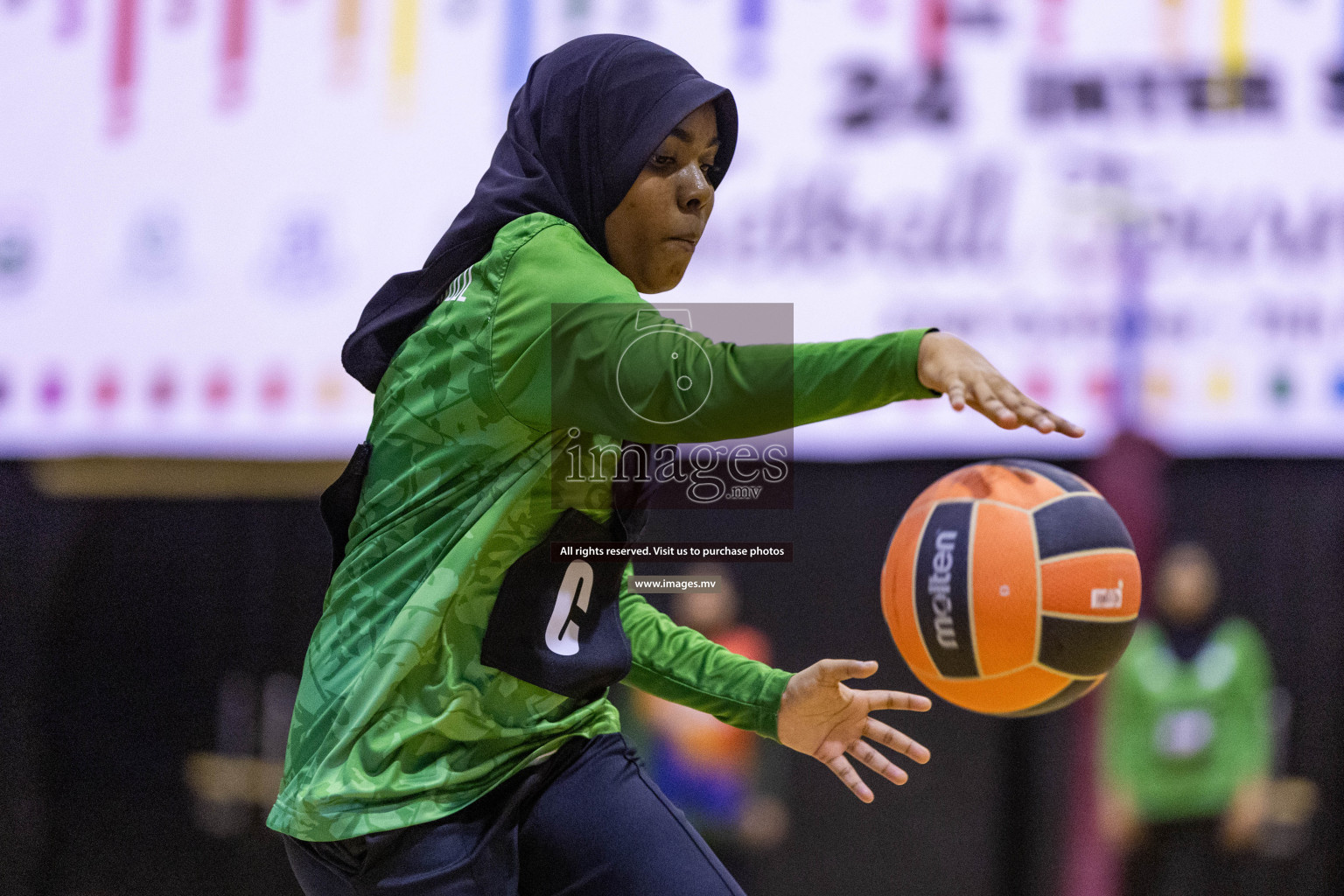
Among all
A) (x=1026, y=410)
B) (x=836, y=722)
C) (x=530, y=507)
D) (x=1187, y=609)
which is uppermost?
(x=1026, y=410)

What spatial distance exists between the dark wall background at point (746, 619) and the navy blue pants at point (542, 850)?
2.56 metres

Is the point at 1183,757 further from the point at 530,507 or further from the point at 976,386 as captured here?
the point at 976,386

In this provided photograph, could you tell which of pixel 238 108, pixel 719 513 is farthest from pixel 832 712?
pixel 238 108

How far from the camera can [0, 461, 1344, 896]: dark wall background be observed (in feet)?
13.2

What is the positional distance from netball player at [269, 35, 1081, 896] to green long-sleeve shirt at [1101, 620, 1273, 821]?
96.8 inches

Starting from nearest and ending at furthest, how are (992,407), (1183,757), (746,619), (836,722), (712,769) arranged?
(992,407), (836,722), (1183,757), (712,769), (746,619)

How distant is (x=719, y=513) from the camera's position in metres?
4.41

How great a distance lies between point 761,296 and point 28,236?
8.96ft

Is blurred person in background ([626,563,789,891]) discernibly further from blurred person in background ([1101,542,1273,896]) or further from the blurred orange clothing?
blurred person in background ([1101,542,1273,896])

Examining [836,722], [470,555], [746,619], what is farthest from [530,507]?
[746,619]

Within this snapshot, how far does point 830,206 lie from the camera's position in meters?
3.98

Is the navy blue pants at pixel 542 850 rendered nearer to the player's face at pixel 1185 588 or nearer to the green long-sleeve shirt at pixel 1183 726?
the green long-sleeve shirt at pixel 1183 726

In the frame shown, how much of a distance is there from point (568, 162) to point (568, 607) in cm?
63

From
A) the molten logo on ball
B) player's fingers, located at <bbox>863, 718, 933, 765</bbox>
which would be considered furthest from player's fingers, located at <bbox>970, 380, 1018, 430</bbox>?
the molten logo on ball
